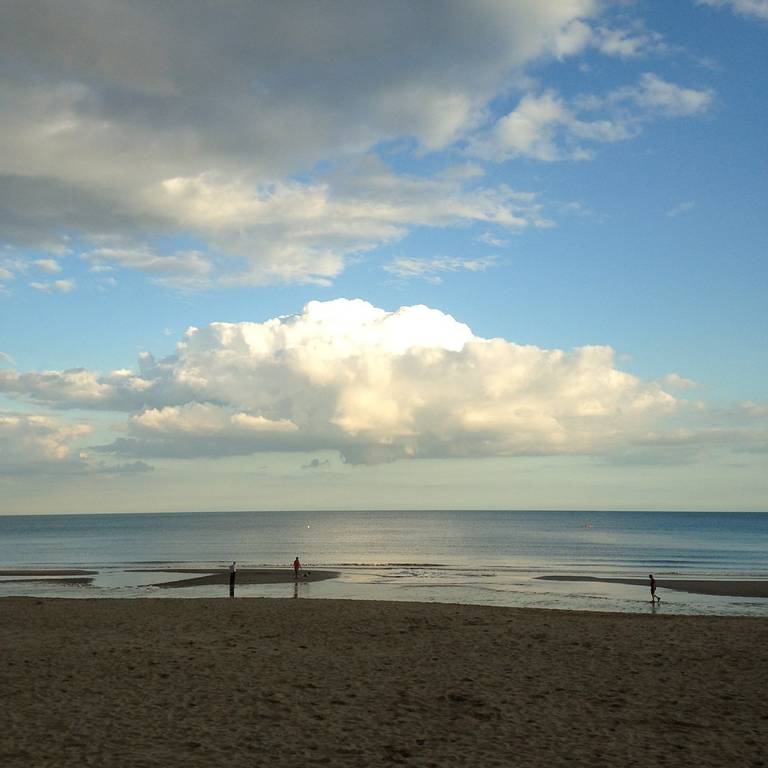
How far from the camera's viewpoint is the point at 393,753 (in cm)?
1073

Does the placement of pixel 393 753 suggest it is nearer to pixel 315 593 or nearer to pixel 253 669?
pixel 253 669

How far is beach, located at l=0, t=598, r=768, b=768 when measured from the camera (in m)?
10.8

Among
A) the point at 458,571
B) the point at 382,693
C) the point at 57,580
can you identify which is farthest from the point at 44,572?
the point at 382,693

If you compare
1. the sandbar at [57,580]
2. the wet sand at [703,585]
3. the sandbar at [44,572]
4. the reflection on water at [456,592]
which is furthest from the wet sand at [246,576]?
the wet sand at [703,585]

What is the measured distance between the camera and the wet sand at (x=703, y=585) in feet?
142

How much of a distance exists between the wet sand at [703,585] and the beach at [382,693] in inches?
838

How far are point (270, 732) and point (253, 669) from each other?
517 cm

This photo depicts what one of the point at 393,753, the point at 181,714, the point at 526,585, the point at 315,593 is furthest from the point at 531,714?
the point at 526,585

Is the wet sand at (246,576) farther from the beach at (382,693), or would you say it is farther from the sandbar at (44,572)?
the beach at (382,693)

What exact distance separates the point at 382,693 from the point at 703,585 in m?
40.2

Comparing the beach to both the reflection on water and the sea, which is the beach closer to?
the reflection on water

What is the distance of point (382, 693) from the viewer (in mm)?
14500

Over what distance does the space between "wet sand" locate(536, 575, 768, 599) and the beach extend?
69.8 feet

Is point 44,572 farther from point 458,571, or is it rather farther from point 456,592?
point 456,592
